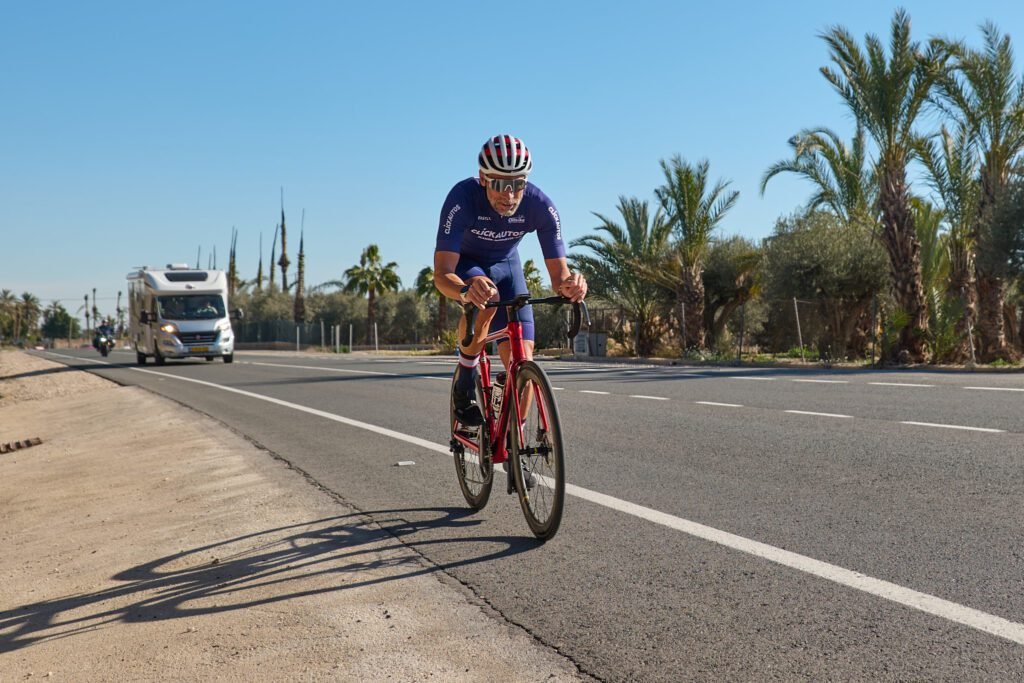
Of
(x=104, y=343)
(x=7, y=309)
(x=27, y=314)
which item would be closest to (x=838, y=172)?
(x=104, y=343)

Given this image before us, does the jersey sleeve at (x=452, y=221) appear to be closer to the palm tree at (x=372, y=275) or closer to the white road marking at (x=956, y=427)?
the white road marking at (x=956, y=427)

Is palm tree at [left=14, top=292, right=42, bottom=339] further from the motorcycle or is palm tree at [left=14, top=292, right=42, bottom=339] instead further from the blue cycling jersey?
the blue cycling jersey

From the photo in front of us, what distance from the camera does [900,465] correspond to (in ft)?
22.3

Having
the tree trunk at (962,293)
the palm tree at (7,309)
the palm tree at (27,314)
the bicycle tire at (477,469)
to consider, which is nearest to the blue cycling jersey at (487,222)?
the bicycle tire at (477,469)

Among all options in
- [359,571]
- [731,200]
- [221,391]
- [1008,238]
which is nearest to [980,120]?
[1008,238]

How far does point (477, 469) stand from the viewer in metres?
5.71

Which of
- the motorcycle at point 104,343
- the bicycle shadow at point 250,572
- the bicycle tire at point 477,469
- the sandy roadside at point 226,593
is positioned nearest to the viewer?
the sandy roadside at point 226,593

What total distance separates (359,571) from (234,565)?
72cm

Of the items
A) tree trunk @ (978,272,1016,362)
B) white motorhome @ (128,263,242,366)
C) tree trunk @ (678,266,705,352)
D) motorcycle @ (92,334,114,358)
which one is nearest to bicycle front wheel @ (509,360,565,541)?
tree trunk @ (978,272,1016,362)

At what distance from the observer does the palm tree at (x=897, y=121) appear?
2162 centimetres

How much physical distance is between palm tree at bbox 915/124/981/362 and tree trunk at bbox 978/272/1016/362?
1.05 feet

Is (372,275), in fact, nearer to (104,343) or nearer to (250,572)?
(104,343)

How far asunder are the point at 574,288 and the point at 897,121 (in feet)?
63.9

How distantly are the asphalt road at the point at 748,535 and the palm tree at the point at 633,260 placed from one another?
21352mm
